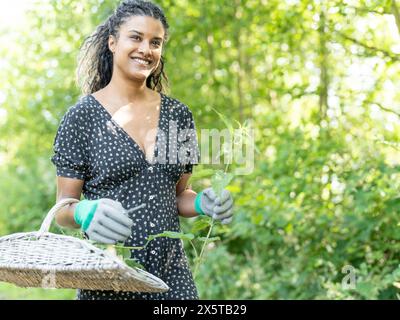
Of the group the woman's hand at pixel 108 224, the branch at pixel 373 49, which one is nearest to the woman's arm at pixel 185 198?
the woman's hand at pixel 108 224

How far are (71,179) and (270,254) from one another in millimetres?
3342

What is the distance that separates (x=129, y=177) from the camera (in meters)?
2.30

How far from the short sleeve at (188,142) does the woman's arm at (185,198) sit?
4 centimetres

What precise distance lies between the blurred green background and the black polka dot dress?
2.98ft

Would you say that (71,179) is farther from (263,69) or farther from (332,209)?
(263,69)

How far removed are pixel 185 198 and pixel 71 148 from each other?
39 centimetres

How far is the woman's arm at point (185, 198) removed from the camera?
242cm

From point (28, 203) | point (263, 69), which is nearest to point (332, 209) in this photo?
point (263, 69)

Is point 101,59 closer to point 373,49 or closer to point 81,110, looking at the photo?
point 81,110

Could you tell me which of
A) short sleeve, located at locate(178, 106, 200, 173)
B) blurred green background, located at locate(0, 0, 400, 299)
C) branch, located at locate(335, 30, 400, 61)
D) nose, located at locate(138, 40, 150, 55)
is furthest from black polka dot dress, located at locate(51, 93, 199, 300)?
branch, located at locate(335, 30, 400, 61)

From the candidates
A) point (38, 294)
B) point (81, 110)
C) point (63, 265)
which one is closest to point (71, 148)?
point (81, 110)

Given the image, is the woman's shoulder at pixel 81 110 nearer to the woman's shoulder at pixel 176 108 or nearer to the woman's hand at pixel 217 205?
the woman's shoulder at pixel 176 108

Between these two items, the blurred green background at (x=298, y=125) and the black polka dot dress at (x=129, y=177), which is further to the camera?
the blurred green background at (x=298, y=125)

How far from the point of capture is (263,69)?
22.1 ft
